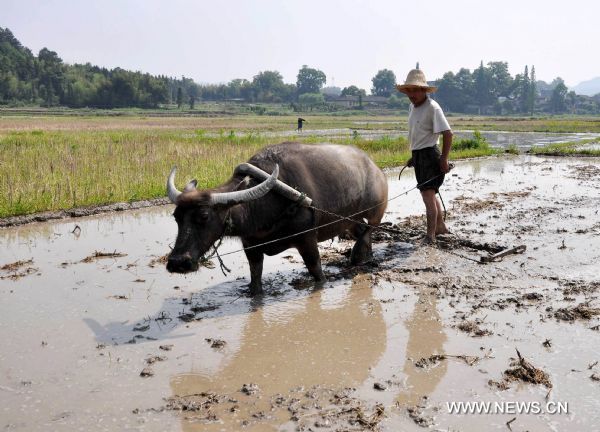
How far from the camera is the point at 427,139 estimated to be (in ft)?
18.6

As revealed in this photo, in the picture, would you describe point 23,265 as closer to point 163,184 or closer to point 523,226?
point 163,184

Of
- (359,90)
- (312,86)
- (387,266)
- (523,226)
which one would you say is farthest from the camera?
(312,86)

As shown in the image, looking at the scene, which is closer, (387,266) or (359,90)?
(387,266)

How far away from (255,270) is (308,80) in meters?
126

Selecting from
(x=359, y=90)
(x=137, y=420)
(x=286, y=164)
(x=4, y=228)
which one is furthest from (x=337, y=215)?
(x=359, y=90)

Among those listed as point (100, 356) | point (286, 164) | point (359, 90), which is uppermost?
point (359, 90)

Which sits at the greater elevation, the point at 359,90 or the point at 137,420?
the point at 359,90

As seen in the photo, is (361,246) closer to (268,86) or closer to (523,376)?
(523,376)

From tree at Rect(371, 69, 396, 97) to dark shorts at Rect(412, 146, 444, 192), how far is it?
11724cm

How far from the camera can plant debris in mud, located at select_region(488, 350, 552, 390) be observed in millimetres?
2879

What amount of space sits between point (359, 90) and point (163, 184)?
99.3m

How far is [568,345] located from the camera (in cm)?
334

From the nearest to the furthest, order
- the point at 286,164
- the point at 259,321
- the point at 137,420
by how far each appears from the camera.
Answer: the point at 137,420, the point at 259,321, the point at 286,164

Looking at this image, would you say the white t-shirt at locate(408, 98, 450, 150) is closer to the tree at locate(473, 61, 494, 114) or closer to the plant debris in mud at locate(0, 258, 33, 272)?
the plant debris in mud at locate(0, 258, 33, 272)
